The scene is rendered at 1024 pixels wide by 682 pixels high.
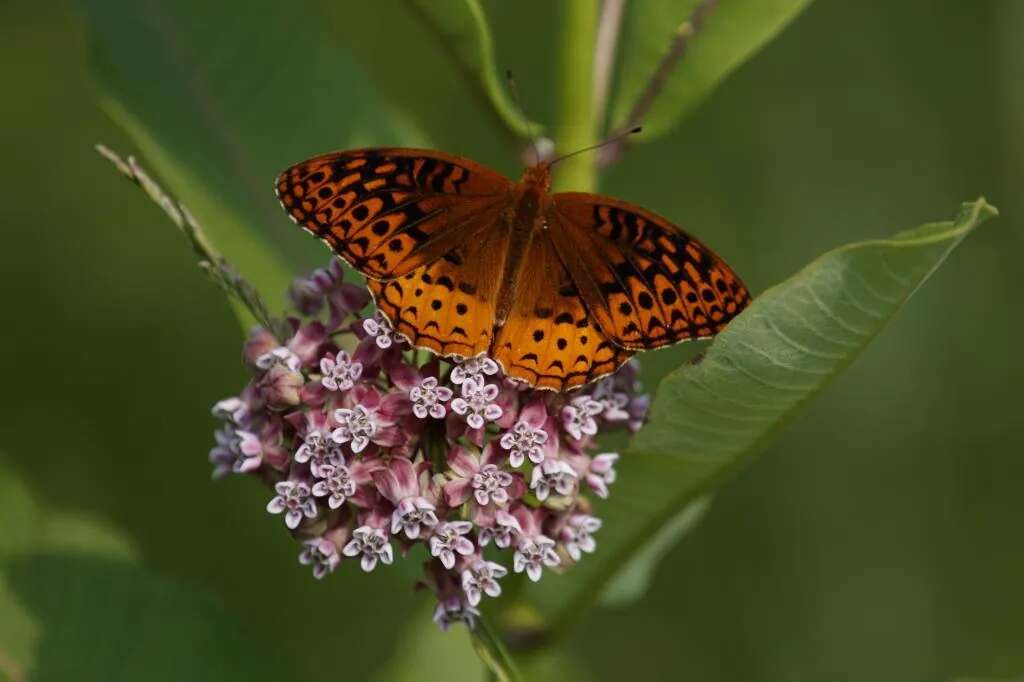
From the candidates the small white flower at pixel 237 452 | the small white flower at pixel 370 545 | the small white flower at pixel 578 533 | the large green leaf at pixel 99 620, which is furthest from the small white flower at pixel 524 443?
the large green leaf at pixel 99 620

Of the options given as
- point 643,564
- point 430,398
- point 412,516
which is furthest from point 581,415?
point 643,564

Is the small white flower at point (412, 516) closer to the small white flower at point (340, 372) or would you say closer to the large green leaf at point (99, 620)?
the small white flower at point (340, 372)

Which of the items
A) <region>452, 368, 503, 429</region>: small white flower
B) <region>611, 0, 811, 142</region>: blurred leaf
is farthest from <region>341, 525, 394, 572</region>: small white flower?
<region>611, 0, 811, 142</region>: blurred leaf

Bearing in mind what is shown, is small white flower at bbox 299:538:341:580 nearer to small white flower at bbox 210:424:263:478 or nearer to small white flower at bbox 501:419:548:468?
small white flower at bbox 210:424:263:478

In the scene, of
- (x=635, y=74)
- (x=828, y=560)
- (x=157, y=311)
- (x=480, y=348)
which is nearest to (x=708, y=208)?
(x=828, y=560)

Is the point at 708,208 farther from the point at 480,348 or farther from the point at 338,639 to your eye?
the point at 480,348
